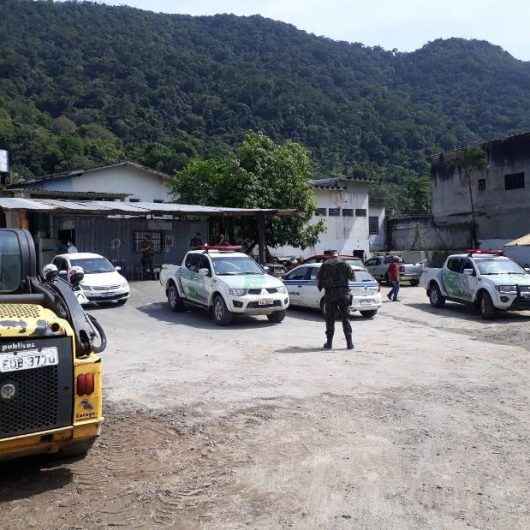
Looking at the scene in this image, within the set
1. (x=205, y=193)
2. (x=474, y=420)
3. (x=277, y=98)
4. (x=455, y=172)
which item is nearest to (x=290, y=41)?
(x=277, y=98)

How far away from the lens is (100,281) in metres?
16.6

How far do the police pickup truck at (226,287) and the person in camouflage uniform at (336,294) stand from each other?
317 centimetres

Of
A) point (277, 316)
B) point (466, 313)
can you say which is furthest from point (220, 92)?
point (277, 316)

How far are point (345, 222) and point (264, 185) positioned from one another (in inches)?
571

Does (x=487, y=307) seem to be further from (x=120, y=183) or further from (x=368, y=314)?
(x=120, y=183)

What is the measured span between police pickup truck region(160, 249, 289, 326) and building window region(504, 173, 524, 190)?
2802 cm

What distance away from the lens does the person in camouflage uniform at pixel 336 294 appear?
34.7 feet

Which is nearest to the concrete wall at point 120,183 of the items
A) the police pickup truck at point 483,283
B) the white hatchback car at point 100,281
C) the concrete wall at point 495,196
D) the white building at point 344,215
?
the white building at point 344,215

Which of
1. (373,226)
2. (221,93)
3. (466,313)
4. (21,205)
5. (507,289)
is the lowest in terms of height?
(466,313)

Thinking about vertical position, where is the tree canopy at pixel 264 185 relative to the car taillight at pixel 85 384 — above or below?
above

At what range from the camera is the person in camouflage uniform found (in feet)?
34.7

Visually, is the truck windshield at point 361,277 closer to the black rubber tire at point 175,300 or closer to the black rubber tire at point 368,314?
the black rubber tire at point 368,314

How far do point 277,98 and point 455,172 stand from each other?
159ft

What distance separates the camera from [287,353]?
10.3m
